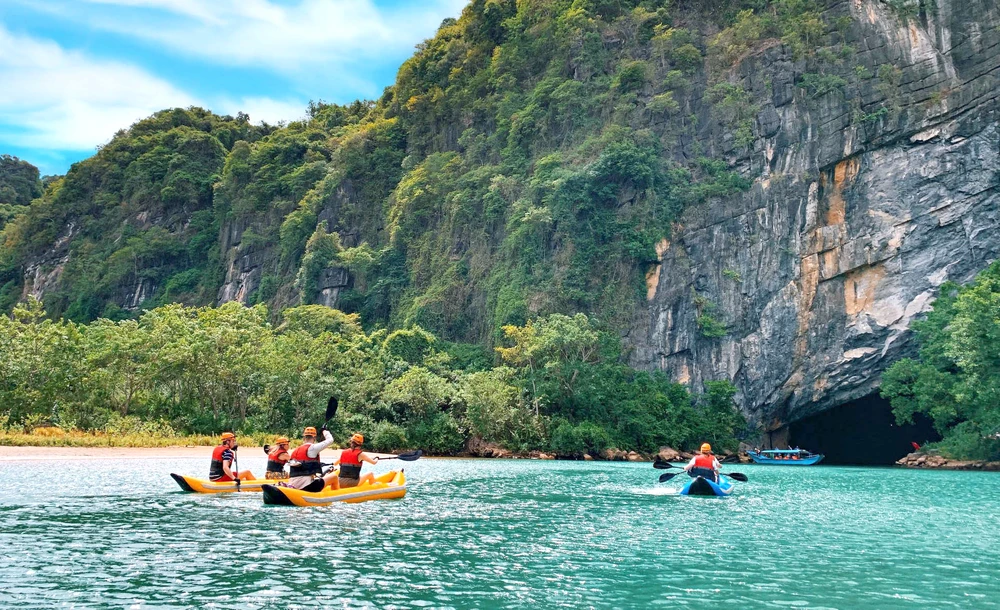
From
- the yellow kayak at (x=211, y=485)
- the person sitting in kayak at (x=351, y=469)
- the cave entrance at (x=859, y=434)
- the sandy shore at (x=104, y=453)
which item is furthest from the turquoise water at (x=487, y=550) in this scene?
the cave entrance at (x=859, y=434)

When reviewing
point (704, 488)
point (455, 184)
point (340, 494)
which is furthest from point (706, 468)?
point (455, 184)

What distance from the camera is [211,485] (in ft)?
59.8

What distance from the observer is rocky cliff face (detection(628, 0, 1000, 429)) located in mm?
39938

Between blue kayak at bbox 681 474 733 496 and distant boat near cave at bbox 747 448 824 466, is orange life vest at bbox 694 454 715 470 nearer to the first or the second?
blue kayak at bbox 681 474 733 496

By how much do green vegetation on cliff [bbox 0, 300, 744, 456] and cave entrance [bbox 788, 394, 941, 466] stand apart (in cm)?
729

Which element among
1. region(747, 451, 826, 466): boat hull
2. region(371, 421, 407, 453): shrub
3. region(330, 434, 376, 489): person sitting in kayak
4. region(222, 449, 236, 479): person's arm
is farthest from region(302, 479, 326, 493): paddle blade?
region(747, 451, 826, 466): boat hull

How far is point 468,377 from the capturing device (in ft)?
133

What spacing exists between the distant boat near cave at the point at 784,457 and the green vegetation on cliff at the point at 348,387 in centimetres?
200

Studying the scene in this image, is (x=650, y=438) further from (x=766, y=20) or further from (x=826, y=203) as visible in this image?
(x=766, y=20)

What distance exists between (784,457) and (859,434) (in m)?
10.9

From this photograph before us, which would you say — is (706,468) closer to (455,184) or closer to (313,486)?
(313,486)

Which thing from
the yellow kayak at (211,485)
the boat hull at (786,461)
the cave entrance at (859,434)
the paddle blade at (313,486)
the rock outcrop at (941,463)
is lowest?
the yellow kayak at (211,485)

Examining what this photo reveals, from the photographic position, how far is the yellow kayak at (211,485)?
58.6 feet

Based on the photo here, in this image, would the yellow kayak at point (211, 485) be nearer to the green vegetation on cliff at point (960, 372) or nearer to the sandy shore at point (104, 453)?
the sandy shore at point (104, 453)
